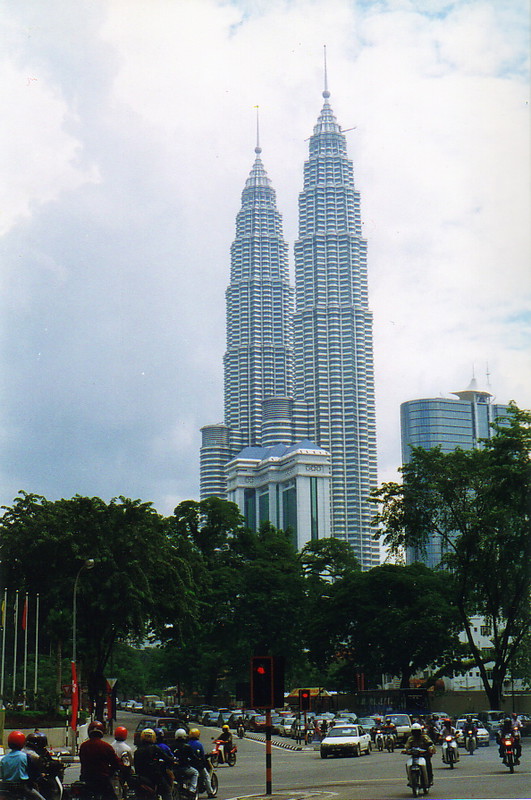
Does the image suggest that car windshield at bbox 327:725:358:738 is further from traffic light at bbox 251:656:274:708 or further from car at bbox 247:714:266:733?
car at bbox 247:714:266:733

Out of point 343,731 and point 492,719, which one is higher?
point 343,731

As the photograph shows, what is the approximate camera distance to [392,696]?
70.2 m

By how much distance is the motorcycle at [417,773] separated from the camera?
20.1m

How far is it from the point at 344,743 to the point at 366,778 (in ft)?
38.6

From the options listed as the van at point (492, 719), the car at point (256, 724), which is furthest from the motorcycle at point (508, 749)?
the car at point (256, 724)

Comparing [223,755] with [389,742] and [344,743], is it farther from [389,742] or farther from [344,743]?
[389,742]

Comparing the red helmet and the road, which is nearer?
the red helmet

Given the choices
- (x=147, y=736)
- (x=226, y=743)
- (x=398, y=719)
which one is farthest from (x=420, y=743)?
(x=398, y=719)

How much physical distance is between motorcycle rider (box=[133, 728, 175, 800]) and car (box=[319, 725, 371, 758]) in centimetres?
2196

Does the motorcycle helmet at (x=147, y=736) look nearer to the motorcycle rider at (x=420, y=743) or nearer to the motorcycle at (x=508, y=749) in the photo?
the motorcycle rider at (x=420, y=743)

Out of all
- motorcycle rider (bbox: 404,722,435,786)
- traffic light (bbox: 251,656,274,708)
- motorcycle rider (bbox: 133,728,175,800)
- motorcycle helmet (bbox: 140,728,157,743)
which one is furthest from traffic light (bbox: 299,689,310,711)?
motorcycle helmet (bbox: 140,728,157,743)

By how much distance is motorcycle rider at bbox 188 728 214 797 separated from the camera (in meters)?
19.9

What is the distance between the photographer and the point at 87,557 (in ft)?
166

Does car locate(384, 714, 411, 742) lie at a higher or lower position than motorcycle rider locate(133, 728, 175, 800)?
lower
